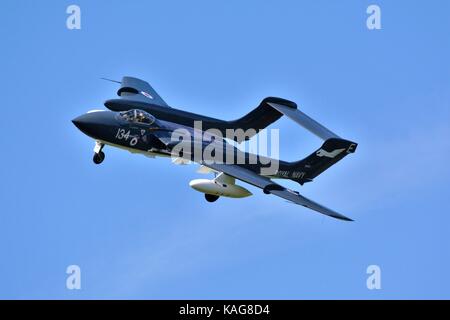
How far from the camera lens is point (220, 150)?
228ft

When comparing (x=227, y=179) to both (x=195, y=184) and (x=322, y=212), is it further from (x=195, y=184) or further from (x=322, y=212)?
(x=322, y=212)

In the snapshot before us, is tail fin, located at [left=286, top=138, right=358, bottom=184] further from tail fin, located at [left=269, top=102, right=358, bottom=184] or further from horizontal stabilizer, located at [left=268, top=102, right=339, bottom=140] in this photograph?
horizontal stabilizer, located at [left=268, top=102, right=339, bottom=140]

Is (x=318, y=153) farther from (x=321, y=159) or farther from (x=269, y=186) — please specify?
(x=269, y=186)

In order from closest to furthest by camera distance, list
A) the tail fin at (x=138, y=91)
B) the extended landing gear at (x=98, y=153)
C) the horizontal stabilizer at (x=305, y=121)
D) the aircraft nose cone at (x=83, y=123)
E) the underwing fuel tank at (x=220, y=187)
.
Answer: the underwing fuel tank at (x=220, y=187) → the aircraft nose cone at (x=83, y=123) → the horizontal stabilizer at (x=305, y=121) → the extended landing gear at (x=98, y=153) → the tail fin at (x=138, y=91)

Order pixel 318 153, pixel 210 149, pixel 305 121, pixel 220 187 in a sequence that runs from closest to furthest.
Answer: pixel 220 187
pixel 210 149
pixel 318 153
pixel 305 121

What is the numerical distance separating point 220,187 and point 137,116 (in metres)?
6.69

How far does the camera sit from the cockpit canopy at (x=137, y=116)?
6944cm

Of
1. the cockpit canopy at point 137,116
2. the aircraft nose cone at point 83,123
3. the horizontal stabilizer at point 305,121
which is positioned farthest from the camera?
the horizontal stabilizer at point 305,121

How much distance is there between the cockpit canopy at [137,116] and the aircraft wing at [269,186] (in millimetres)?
4577

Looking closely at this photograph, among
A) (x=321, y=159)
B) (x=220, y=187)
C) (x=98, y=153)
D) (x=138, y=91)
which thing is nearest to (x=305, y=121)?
(x=321, y=159)

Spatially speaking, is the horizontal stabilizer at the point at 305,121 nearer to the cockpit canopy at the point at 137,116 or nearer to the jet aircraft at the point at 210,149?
the jet aircraft at the point at 210,149

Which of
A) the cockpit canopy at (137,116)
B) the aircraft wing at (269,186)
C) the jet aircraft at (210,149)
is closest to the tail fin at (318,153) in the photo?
the jet aircraft at (210,149)

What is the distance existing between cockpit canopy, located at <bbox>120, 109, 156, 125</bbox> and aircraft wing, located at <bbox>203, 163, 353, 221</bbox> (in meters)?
4.58

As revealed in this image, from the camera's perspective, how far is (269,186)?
6556cm
